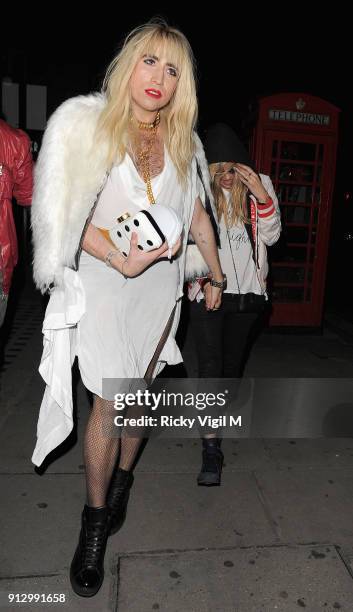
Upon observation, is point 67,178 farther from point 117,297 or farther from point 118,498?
point 118,498

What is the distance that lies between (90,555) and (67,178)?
4.59ft

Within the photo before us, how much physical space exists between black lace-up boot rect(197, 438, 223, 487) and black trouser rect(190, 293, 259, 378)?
1.21ft

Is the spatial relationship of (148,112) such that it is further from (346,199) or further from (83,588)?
(346,199)

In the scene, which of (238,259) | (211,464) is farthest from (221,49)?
(211,464)

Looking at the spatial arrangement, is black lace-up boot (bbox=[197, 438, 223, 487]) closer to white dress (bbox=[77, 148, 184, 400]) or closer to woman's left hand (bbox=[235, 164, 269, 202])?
white dress (bbox=[77, 148, 184, 400])

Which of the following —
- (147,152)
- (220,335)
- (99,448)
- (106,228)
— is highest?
(147,152)

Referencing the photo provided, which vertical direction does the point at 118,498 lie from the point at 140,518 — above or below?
above

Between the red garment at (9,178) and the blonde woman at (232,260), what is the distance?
0.93 meters

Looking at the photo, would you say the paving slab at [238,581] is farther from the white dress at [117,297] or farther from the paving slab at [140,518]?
the white dress at [117,297]

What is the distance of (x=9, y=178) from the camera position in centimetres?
244
